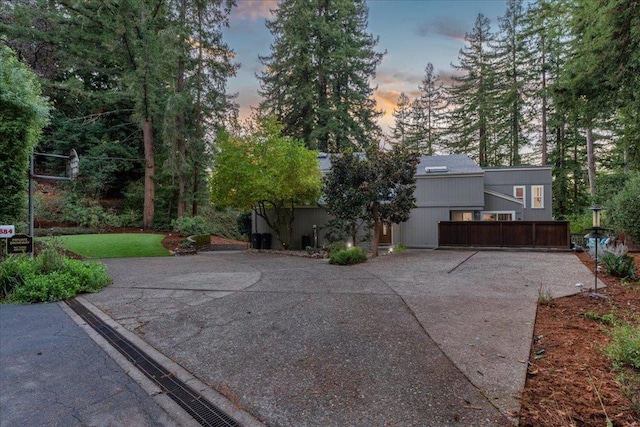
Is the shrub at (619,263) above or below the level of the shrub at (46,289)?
above

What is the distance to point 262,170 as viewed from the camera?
12.3m

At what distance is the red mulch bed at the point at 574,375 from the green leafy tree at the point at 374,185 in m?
6.71

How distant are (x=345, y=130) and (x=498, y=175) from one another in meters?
12.8

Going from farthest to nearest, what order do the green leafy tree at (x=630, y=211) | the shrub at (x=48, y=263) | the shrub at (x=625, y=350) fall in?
the green leafy tree at (x=630, y=211), the shrub at (x=48, y=263), the shrub at (x=625, y=350)

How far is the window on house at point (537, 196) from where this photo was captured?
57.3ft

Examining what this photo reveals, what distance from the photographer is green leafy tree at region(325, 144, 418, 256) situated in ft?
36.0

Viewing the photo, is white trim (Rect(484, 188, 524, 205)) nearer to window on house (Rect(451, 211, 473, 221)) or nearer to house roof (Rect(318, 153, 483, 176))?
house roof (Rect(318, 153, 483, 176))

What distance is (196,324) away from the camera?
→ 4.32m

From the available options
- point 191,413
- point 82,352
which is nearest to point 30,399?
point 82,352

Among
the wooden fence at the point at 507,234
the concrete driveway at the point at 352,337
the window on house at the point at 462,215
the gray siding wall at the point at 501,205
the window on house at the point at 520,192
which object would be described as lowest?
the concrete driveway at the point at 352,337

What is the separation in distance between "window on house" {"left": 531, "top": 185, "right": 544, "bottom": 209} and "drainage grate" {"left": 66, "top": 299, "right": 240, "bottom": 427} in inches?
777

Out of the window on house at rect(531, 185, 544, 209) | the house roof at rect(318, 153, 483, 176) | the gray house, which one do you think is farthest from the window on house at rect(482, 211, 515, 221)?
the house roof at rect(318, 153, 483, 176)

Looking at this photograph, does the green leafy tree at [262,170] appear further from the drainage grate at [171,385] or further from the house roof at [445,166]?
the drainage grate at [171,385]

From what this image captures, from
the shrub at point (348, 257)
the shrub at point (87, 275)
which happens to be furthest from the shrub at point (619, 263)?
the shrub at point (87, 275)
